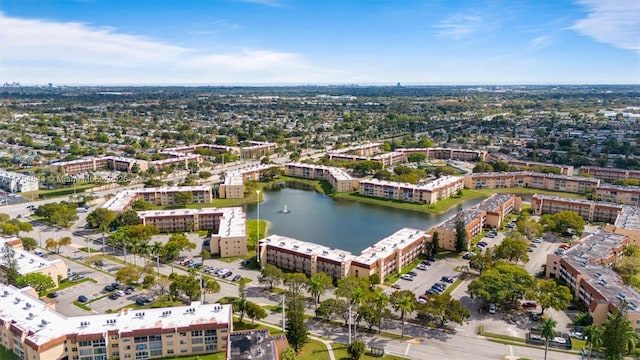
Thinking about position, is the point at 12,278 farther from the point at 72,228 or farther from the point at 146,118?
the point at 146,118

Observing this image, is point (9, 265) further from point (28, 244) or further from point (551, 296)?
point (551, 296)

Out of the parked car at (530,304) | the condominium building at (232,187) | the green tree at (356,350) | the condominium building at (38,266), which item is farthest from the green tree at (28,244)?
the parked car at (530,304)

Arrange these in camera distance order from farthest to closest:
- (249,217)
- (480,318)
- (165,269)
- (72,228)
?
(249,217)
(72,228)
(165,269)
(480,318)

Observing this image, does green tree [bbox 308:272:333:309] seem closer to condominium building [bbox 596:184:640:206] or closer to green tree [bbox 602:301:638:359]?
green tree [bbox 602:301:638:359]

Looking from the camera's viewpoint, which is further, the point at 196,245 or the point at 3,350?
the point at 196,245


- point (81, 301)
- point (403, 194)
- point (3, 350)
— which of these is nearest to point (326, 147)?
point (403, 194)

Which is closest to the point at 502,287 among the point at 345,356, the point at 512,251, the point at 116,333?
the point at 512,251

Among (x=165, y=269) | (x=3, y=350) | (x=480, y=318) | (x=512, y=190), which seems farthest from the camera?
(x=512, y=190)
